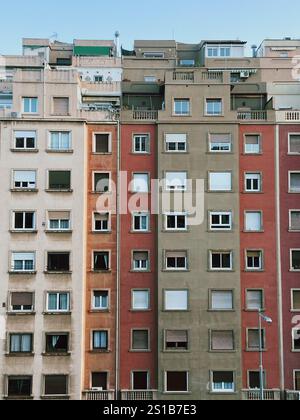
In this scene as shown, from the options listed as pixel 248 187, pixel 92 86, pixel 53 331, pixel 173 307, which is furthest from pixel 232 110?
pixel 53 331

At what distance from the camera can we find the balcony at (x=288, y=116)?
Result: 1956 inches

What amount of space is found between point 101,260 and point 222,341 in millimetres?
9709

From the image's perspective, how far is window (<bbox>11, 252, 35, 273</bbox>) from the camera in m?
46.5

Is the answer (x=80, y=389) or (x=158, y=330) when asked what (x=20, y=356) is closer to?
(x=80, y=389)

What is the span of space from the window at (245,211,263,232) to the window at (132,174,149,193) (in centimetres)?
718

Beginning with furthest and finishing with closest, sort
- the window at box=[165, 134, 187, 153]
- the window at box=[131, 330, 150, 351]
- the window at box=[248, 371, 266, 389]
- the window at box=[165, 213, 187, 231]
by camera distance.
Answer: the window at box=[165, 134, 187, 153] → the window at box=[165, 213, 187, 231] → the window at box=[131, 330, 150, 351] → the window at box=[248, 371, 266, 389]

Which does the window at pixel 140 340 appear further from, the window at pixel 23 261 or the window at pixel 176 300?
the window at pixel 23 261

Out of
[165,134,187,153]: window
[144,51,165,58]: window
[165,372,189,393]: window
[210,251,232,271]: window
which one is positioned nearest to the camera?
[165,372,189,393]: window

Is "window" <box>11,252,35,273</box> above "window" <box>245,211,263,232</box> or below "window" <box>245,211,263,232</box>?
below

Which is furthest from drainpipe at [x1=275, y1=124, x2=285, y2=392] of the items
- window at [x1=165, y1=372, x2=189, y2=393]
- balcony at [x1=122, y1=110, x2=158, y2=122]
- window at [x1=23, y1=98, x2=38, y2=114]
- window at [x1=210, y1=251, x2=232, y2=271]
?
window at [x1=23, y1=98, x2=38, y2=114]

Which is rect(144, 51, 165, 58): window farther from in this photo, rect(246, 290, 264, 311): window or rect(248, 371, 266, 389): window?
rect(248, 371, 266, 389): window

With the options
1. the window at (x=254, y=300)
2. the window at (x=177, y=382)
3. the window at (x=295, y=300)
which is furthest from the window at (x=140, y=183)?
the window at (x=177, y=382)

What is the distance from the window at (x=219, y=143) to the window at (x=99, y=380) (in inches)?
667

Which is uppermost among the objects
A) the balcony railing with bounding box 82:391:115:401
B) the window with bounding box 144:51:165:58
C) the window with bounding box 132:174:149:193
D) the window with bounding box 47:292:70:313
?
the window with bounding box 144:51:165:58
